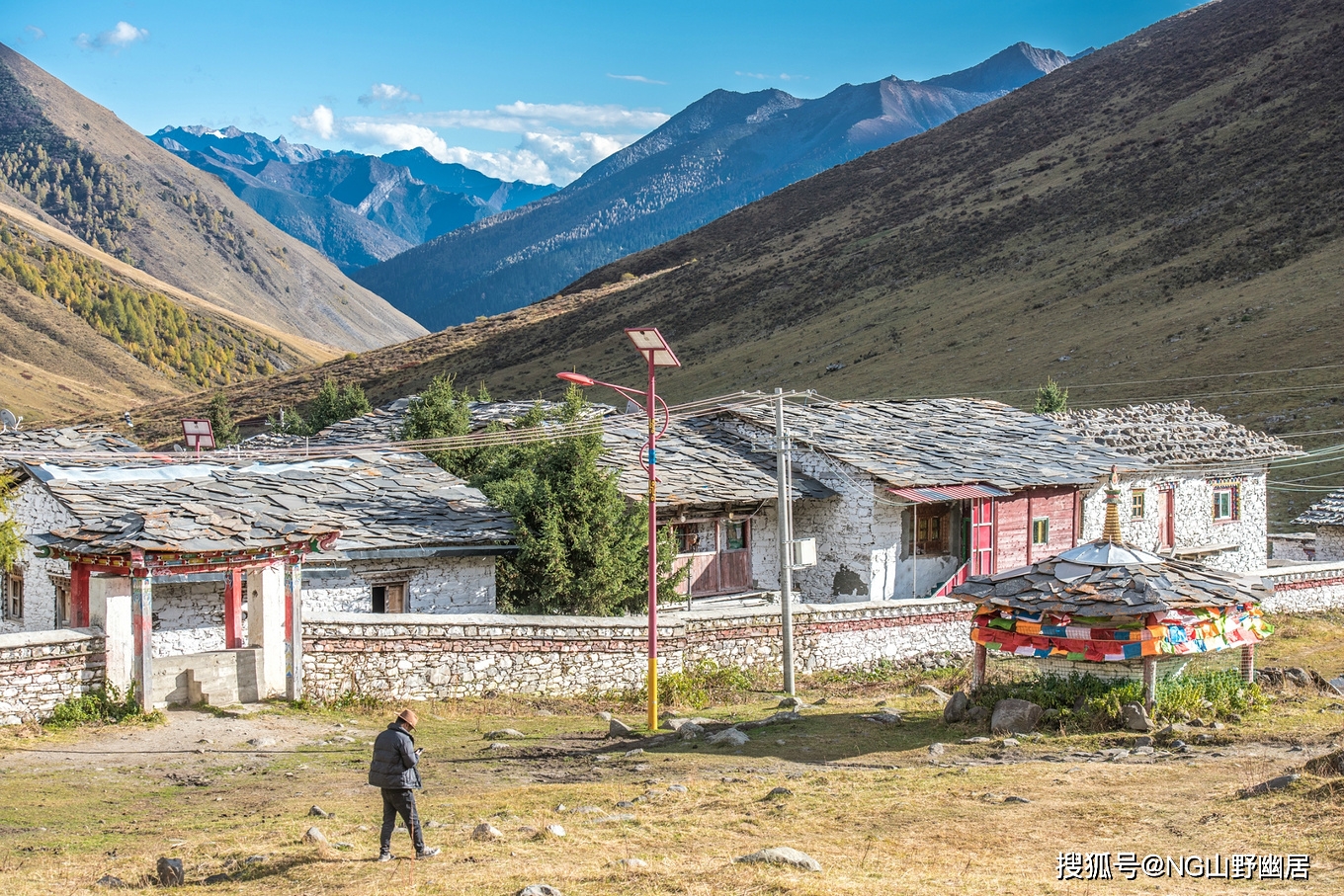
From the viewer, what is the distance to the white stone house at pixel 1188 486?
34.2 m

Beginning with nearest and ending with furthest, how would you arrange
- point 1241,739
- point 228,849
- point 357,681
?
point 228,849 → point 1241,739 → point 357,681

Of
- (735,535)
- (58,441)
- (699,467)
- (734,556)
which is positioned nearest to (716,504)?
(735,535)

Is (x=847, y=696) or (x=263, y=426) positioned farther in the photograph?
(x=263, y=426)

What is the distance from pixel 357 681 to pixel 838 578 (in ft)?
43.9

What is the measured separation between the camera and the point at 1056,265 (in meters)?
89.1

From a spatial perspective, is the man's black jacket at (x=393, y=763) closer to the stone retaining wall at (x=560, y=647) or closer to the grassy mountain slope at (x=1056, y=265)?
the stone retaining wall at (x=560, y=647)

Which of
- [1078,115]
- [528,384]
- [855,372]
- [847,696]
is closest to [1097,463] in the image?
[847,696]

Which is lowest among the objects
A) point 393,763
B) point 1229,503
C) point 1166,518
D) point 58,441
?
point 393,763

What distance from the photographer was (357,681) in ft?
65.2

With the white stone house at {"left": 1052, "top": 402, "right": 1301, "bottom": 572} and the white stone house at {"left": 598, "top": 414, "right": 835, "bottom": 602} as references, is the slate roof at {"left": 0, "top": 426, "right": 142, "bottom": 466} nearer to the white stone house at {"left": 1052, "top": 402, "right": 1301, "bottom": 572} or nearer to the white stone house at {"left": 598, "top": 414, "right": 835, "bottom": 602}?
the white stone house at {"left": 598, "top": 414, "right": 835, "bottom": 602}

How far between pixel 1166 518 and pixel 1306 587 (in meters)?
3.91

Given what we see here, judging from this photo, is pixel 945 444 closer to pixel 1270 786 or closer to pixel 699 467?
pixel 699 467

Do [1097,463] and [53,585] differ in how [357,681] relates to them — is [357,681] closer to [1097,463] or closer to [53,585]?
[53,585]

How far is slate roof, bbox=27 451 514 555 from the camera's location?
1888cm
